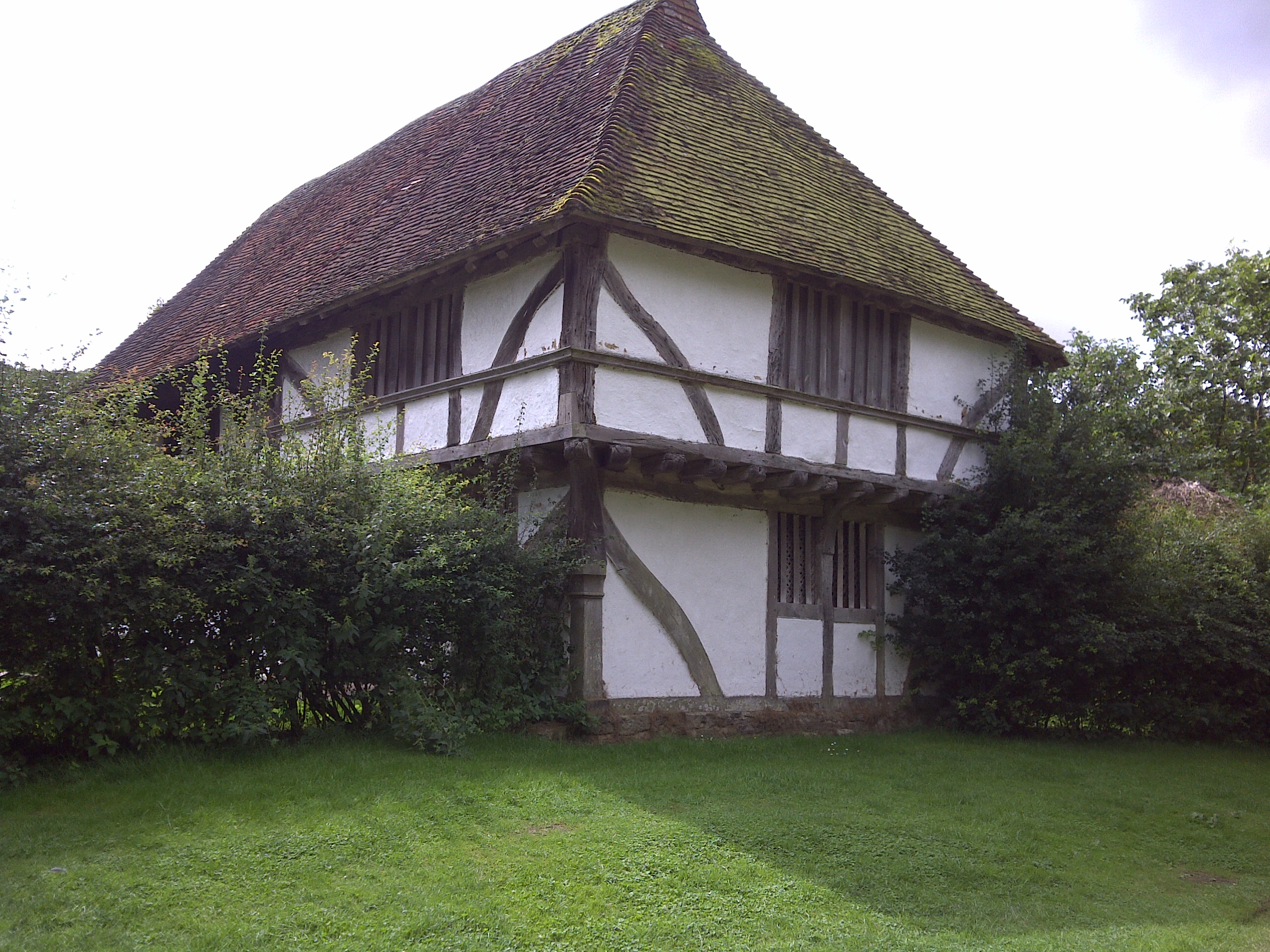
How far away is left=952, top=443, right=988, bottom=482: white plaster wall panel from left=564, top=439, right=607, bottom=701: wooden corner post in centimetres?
514

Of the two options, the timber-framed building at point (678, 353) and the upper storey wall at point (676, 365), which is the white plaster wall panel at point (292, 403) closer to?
the timber-framed building at point (678, 353)

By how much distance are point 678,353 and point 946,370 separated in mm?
4319

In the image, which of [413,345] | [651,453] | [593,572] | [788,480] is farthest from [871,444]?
[413,345]

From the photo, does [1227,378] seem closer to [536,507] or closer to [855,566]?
[855,566]

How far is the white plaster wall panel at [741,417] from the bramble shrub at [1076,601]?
2.89m

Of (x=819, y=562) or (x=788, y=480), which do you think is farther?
(x=819, y=562)

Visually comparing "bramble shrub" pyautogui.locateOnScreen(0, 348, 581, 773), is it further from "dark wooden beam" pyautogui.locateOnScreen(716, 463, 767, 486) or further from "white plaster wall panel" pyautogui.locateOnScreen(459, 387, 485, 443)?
"dark wooden beam" pyautogui.locateOnScreen(716, 463, 767, 486)

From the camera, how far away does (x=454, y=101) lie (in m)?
16.5

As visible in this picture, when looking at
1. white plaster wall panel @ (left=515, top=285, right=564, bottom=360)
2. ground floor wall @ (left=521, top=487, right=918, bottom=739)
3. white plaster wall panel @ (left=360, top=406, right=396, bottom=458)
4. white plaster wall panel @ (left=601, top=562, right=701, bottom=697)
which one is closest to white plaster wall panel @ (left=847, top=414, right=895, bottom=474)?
ground floor wall @ (left=521, top=487, right=918, bottom=739)

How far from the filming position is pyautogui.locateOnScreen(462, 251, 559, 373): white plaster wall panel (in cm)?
1015

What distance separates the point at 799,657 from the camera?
1133cm

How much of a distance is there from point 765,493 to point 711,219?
2.98 metres

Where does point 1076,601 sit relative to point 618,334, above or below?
below

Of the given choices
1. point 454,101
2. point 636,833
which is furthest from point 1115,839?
point 454,101
